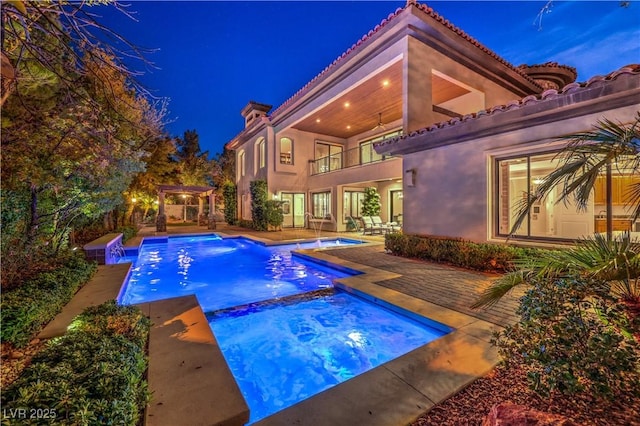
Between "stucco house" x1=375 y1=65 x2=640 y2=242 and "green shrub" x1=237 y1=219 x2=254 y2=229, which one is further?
"green shrub" x1=237 y1=219 x2=254 y2=229

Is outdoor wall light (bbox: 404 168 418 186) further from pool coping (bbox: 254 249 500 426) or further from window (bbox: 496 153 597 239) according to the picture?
pool coping (bbox: 254 249 500 426)

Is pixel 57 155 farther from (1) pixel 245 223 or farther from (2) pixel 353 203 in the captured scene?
(1) pixel 245 223

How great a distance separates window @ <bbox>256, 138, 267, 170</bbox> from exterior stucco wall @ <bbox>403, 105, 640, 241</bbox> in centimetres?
1166

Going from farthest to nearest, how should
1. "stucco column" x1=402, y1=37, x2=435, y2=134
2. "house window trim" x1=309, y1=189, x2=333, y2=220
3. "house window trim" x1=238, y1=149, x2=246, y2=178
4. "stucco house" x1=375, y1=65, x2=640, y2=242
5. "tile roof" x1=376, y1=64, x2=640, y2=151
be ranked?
1. "house window trim" x1=238, y1=149, x2=246, y2=178
2. "house window trim" x1=309, y1=189, x2=333, y2=220
3. "stucco column" x1=402, y1=37, x2=435, y2=134
4. "stucco house" x1=375, y1=65, x2=640, y2=242
5. "tile roof" x1=376, y1=64, x2=640, y2=151

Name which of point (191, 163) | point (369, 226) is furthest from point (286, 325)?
point (191, 163)

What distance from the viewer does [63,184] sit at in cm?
647

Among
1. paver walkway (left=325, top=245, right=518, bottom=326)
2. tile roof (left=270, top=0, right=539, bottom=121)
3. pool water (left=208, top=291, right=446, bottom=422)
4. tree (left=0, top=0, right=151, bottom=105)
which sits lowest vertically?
pool water (left=208, top=291, right=446, bottom=422)

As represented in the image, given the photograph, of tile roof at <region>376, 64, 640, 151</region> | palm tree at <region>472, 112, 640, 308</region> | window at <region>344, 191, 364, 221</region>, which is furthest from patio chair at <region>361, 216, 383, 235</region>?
palm tree at <region>472, 112, 640, 308</region>

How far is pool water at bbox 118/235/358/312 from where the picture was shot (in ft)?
21.1

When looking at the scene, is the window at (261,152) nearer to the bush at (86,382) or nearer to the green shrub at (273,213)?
the green shrub at (273,213)

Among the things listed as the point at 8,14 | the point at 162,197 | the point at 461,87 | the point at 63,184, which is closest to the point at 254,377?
the point at 8,14

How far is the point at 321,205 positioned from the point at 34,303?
608 inches

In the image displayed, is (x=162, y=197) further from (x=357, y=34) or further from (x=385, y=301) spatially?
(x=357, y=34)

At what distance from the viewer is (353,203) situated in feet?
58.5
